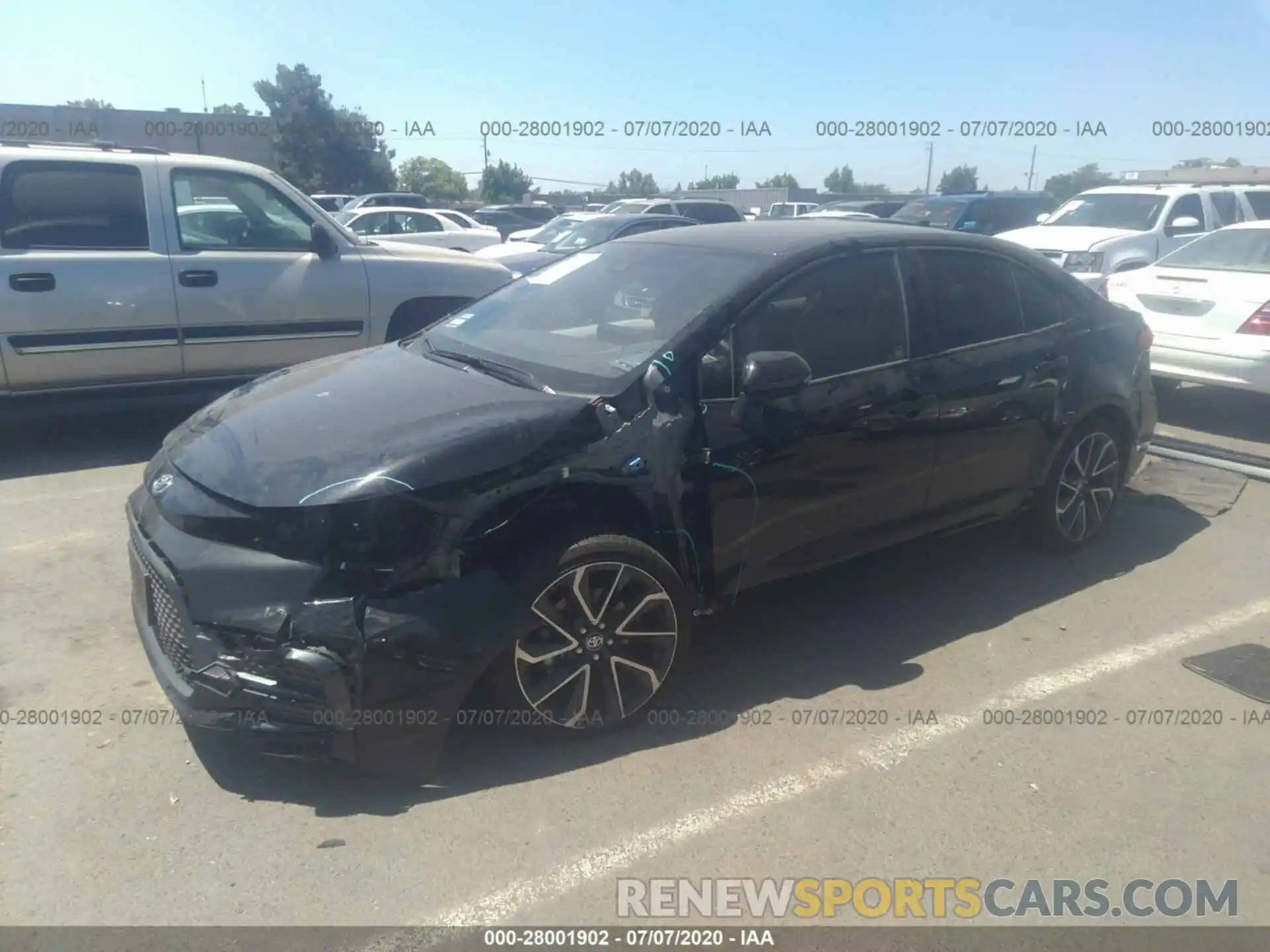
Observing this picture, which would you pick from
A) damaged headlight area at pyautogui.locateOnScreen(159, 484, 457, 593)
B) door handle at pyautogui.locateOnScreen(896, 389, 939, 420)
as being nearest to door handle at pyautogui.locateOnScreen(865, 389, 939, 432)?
door handle at pyautogui.locateOnScreen(896, 389, 939, 420)

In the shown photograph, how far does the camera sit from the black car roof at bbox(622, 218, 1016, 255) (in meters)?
4.15

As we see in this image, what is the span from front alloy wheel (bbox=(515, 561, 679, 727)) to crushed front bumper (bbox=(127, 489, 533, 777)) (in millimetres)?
204

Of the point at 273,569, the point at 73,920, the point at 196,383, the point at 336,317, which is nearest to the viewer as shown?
the point at 73,920

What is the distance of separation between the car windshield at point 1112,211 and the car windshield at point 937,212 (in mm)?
2415

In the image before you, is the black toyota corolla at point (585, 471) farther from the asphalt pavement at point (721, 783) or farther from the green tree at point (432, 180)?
the green tree at point (432, 180)

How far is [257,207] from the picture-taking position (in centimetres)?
694

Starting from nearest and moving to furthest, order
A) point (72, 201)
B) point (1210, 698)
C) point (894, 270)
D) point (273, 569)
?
point (273, 569) < point (1210, 698) < point (894, 270) < point (72, 201)

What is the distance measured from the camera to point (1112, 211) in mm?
12570

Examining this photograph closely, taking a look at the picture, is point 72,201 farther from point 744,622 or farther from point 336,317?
point 744,622

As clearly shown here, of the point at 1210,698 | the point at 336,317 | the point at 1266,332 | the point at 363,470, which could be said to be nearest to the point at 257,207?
the point at 336,317

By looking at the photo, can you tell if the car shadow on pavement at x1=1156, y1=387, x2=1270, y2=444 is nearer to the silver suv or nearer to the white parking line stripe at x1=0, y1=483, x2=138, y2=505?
the white parking line stripe at x1=0, y1=483, x2=138, y2=505

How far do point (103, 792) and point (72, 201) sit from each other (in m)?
4.60

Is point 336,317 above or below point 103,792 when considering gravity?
above

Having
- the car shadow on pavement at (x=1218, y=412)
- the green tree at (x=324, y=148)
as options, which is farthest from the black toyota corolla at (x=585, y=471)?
the green tree at (x=324, y=148)
